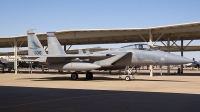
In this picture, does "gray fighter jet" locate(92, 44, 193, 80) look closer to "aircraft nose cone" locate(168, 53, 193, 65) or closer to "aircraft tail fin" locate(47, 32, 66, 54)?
"aircraft nose cone" locate(168, 53, 193, 65)

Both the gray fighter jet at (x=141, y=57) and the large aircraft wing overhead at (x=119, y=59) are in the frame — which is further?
the large aircraft wing overhead at (x=119, y=59)

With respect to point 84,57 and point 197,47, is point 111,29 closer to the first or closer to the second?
point 84,57

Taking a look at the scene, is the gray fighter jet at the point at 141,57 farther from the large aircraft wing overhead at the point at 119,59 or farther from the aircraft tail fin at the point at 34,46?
the aircraft tail fin at the point at 34,46

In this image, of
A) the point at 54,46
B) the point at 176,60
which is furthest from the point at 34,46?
the point at 176,60

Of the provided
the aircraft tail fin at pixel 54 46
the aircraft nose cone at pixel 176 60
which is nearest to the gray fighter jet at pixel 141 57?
the aircraft nose cone at pixel 176 60

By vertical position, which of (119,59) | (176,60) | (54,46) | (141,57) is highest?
(54,46)

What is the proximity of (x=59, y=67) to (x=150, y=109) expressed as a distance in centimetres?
1576

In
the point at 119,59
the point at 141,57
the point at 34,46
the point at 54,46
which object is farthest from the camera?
the point at 34,46

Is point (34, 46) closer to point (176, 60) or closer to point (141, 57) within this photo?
point (141, 57)

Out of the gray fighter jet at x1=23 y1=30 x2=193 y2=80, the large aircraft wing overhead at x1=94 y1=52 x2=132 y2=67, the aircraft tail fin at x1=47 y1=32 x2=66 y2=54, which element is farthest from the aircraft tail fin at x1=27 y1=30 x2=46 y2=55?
the large aircraft wing overhead at x1=94 y1=52 x2=132 y2=67

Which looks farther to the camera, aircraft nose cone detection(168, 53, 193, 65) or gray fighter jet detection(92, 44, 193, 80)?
gray fighter jet detection(92, 44, 193, 80)

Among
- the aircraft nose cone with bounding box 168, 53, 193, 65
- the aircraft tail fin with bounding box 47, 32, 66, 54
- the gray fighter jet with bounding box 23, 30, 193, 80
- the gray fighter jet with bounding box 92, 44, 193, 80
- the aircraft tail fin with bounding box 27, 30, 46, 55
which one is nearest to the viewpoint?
the aircraft nose cone with bounding box 168, 53, 193, 65

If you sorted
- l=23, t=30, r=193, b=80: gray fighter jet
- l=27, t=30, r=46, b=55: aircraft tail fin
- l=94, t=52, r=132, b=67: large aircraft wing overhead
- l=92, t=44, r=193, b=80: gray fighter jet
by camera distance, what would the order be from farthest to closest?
l=27, t=30, r=46, b=55: aircraft tail fin
l=94, t=52, r=132, b=67: large aircraft wing overhead
l=23, t=30, r=193, b=80: gray fighter jet
l=92, t=44, r=193, b=80: gray fighter jet

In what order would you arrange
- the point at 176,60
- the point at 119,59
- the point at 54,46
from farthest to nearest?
the point at 54,46
the point at 119,59
the point at 176,60
